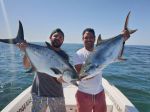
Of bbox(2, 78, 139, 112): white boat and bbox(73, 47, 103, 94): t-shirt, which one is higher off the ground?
bbox(73, 47, 103, 94): t-shirt

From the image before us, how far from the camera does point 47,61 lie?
11.6ft

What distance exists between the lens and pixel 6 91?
10898mm

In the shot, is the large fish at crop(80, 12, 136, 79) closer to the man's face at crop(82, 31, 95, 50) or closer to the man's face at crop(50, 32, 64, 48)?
the man's face at crop(82, 31, 95, 50)

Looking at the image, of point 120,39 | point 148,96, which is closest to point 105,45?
point 120,39

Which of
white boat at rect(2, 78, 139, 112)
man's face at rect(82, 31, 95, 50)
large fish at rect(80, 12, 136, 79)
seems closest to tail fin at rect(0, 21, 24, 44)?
large fish at rect(80, 12, 136, 79)

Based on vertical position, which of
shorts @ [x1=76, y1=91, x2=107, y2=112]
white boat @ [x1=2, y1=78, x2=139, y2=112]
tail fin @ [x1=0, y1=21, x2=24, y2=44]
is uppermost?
tail fin @ [x1=0, y1=21, x2=24, y2=44]

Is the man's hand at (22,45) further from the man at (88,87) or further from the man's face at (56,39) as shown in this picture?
the man at (88,87)

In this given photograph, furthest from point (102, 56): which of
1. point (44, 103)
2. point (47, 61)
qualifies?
point (44, 103)

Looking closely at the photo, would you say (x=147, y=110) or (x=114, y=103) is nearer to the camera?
(x=114, y=103)

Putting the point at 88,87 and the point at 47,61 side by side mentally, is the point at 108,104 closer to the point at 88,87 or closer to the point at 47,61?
the point at 88,87

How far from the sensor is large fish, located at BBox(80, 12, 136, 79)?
342 cm

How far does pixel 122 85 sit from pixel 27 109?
24.8ft

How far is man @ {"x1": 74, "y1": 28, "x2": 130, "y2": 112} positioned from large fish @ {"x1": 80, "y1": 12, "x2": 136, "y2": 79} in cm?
50

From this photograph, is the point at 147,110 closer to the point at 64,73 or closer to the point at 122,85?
the point at 122,85
